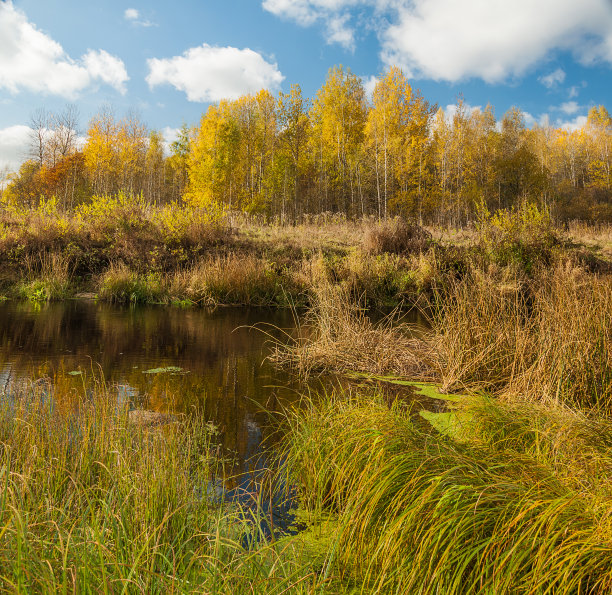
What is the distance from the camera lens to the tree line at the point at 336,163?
90.7ft

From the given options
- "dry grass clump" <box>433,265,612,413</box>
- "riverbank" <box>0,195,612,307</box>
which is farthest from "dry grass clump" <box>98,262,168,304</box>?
"dry grass clump" <box>433,265,612,413</box>

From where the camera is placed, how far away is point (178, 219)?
53.6 feet

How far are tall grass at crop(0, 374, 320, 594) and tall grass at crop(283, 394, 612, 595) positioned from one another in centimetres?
33

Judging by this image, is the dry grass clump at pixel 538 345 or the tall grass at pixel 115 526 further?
the dry grass clump at pixel 538 345

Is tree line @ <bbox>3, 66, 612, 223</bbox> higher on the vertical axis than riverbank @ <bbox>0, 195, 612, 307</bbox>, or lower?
higher

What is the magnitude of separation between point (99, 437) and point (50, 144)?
39960mm

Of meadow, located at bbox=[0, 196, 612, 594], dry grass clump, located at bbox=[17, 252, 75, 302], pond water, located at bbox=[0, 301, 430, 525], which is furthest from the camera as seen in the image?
dry grass clump, located at bbox=[17, 252, 75, 302]

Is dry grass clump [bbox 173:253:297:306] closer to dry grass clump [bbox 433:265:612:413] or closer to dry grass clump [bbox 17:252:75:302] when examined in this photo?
dry grass clump [bbox 17:252:75:302]

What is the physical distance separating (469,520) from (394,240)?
15616 mm

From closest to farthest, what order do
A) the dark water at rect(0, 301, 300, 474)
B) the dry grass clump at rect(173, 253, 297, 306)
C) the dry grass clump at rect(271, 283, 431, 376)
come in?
the dark water at rect(0, 301, 300, 474)
the dry grass clump at rect(271, 283, 431, 376)
the dry grass clump at rect(173, 253, 297, 306)

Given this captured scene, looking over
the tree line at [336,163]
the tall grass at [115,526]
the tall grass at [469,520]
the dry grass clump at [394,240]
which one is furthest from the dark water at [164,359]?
the tree line at [336,163]

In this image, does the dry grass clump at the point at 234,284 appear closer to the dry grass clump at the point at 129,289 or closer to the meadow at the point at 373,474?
the dry grass clump at the point at 129,289

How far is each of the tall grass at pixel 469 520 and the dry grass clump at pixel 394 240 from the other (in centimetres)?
1399

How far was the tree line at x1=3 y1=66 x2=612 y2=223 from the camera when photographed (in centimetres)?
2766
